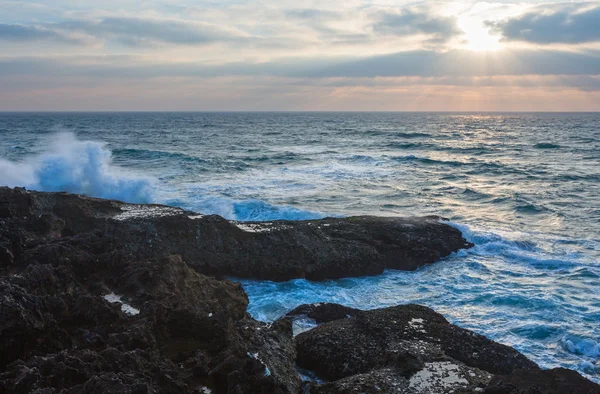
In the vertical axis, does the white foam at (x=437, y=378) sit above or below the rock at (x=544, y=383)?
below

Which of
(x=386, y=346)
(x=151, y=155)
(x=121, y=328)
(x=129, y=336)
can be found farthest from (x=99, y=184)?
(x=129, y=336)

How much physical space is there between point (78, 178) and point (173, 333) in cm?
2044

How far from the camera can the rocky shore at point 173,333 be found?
520 centimetres

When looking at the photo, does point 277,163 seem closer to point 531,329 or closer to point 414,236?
point 414,236

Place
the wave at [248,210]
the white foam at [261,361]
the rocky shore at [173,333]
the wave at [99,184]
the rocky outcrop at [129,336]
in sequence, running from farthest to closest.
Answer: the wave at [99,184] < the wave at [248,210] < the white foam at [261,361] < the rocky shore at [173,333] < the rocky outcrop at [129,336]

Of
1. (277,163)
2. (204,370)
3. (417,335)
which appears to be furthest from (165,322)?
(277,163)

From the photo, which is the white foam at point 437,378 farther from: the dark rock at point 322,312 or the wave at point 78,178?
the wave at point 78,178

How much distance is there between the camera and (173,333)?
6.32 metres

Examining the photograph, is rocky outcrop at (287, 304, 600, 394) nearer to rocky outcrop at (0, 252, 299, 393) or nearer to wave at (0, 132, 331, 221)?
rocky outcrop at (0, 252, 299, 393)

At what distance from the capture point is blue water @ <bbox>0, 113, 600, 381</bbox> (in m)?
11.2

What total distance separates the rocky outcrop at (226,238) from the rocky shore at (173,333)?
0.05m

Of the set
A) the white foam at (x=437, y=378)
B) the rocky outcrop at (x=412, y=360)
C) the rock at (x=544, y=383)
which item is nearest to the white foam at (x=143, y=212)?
the rocky outcrop at (x=412, y=360)

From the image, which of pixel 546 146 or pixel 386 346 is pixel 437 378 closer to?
pixel 386 346

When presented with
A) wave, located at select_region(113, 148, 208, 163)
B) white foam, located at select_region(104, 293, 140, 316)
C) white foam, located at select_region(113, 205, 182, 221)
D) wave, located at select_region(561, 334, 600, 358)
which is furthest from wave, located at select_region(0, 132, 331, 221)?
white foam, located at select_region(104, 293, 140, 316)
